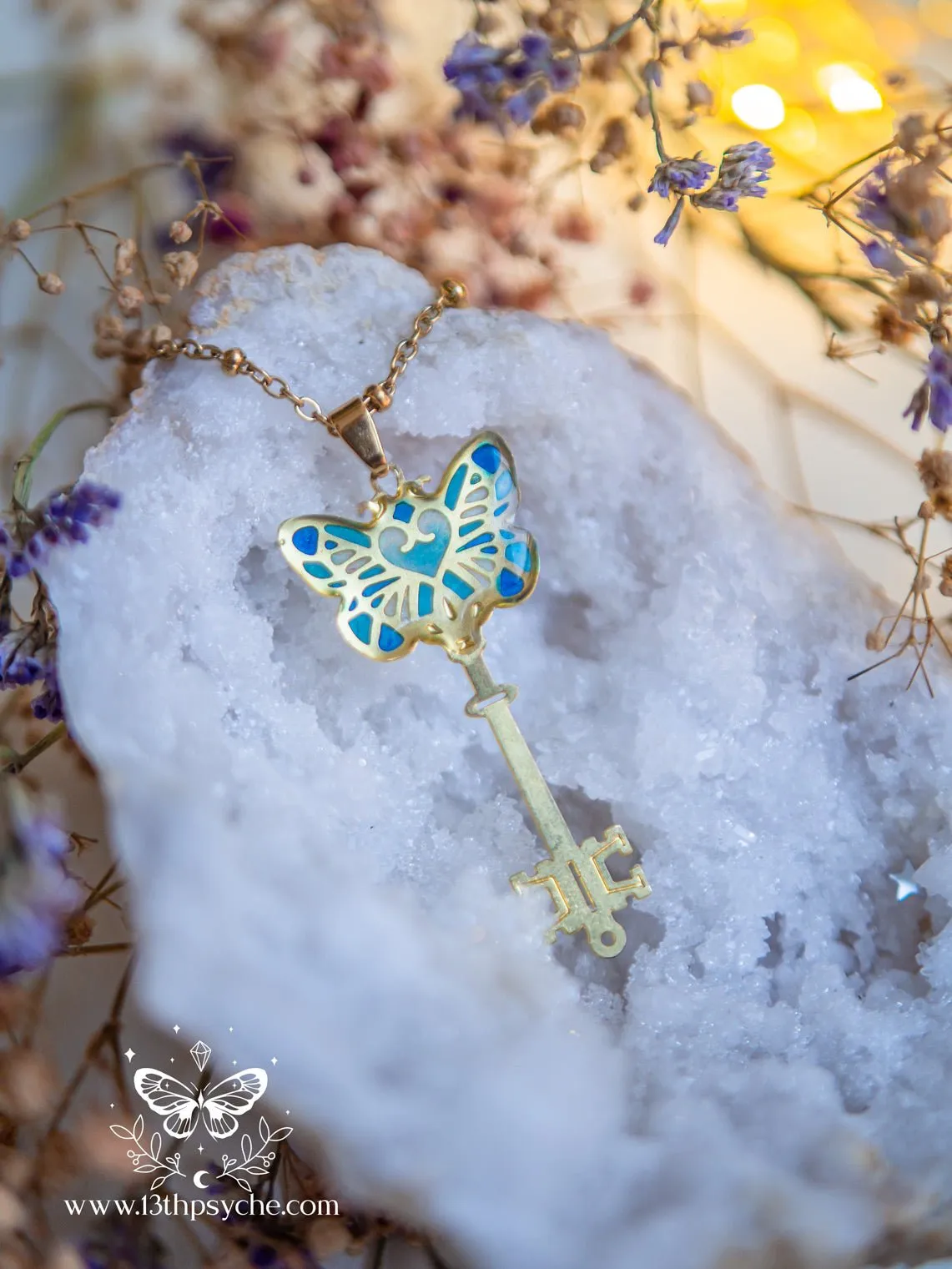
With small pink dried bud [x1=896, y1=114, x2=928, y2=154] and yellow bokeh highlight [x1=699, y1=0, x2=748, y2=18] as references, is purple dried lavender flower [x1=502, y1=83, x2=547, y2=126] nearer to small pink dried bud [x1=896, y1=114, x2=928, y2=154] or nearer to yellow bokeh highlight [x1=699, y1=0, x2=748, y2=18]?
small pink dried bud [x1=896, y1=114, x2=928, y2=154]

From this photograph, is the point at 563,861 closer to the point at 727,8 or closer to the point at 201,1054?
the point at 201,1054

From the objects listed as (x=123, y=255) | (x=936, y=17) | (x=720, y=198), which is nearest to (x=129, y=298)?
(x=123, y=255)

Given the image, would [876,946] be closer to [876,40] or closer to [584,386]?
[584,386]

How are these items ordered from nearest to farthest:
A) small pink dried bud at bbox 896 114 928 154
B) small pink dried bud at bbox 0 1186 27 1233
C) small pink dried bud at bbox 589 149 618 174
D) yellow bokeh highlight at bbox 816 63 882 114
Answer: small pink dried bud at bbox 0 1186 27 1233, small pink dried bud at bbox 896 114 928 154, small pink dried bud at bbox 589 149 618 174, yellow bokeh highlight at bbox 816 63 882 114

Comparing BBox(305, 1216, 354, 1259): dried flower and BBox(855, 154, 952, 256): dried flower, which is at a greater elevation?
BBox(855, 154, 952, 256): dried flower

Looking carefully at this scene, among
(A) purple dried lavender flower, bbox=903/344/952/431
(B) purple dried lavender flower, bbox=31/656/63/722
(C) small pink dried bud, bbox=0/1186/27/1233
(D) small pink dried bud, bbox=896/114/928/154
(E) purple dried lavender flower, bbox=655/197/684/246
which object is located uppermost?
(D) small pink dried bud, bbox=896/114/928/154

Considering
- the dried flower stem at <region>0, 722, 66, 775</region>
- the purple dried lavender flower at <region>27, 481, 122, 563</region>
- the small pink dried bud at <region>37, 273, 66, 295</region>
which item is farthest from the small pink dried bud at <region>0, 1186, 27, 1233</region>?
the small pink dried bud at <region>37, 273, 66, 295</region>

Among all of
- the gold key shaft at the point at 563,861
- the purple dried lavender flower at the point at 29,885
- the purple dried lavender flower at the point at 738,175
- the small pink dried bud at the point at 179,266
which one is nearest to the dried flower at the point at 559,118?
the purple dried lavender flower at the point at 738,175
